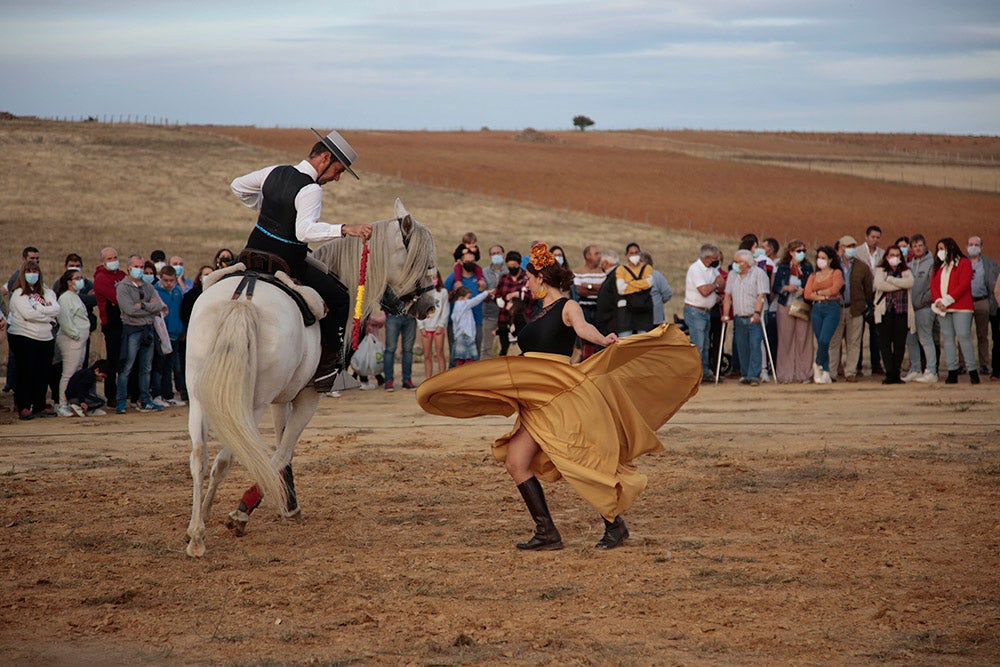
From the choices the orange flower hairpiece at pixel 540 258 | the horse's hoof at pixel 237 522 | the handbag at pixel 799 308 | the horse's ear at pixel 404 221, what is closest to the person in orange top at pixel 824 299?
the handbag at pixel 799 308

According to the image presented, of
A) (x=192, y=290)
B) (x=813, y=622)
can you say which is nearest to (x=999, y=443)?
(x=813, y=622)

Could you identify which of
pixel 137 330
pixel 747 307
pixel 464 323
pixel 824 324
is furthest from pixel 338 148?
pixel 824 324

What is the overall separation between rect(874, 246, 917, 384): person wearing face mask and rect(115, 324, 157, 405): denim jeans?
35.7 ft

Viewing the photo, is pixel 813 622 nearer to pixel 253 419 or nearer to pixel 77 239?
pixel 253 419

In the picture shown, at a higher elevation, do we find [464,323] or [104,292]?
[104,292]

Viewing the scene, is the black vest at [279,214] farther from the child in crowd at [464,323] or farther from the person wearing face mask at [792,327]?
the person wearing face mask at [792,327]

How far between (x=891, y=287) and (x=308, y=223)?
11.5 metres

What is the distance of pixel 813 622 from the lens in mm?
5840

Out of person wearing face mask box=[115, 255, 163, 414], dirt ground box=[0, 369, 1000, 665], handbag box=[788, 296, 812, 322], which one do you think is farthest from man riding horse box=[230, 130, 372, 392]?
handbag box=[788, 296, 812, 322]

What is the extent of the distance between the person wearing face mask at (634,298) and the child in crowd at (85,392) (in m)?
7.52

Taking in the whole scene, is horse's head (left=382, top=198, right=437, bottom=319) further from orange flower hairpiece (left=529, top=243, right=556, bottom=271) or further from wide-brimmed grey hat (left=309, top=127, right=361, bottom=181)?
orange flower hairpiece (left=529, top=243, right=556, bottom=271)

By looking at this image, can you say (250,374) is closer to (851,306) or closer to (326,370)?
(326,370)

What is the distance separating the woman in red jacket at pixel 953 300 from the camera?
52.0ft

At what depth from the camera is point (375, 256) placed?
340 inches
